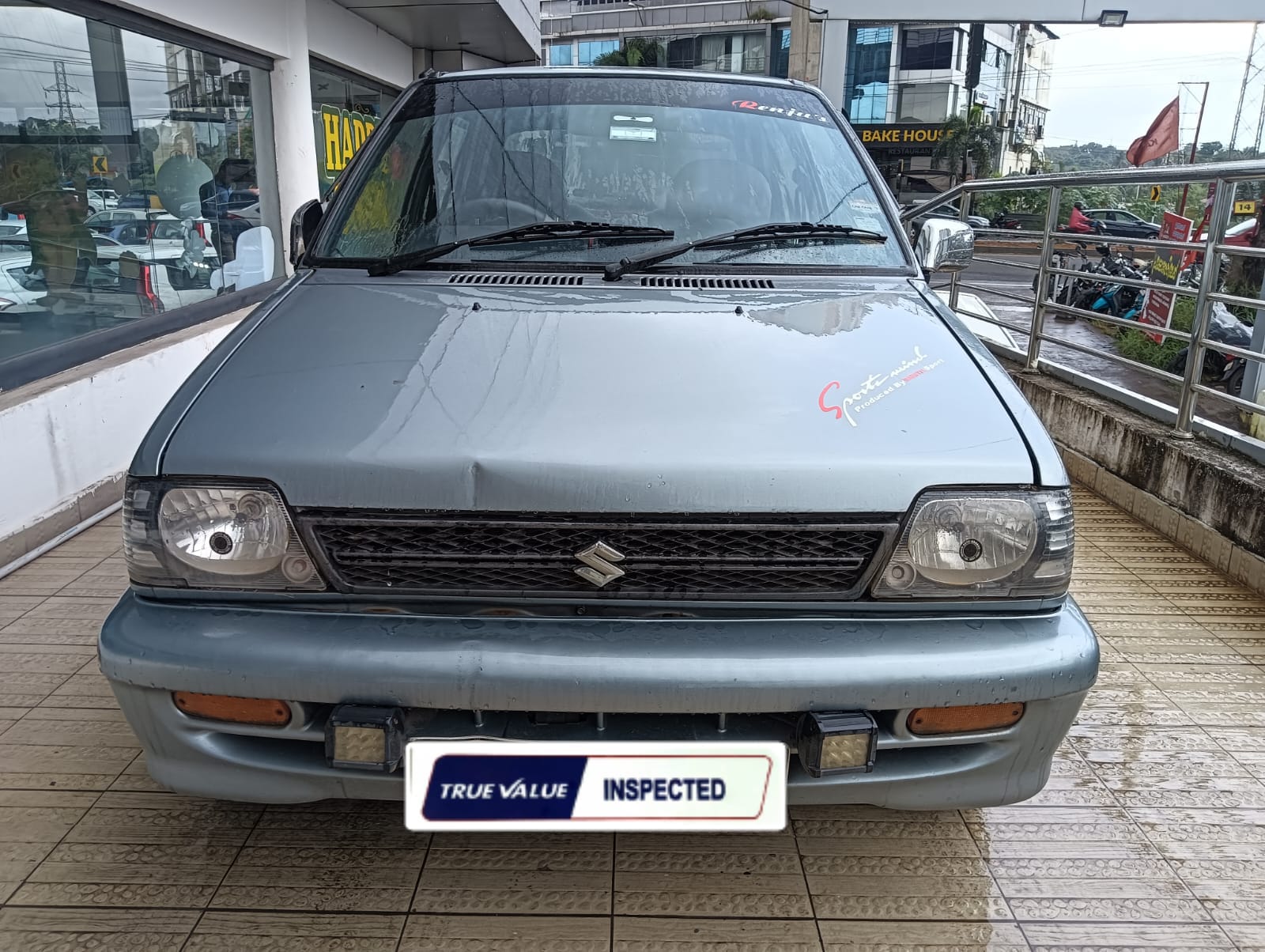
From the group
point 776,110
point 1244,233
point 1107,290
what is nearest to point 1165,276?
point 1244,233

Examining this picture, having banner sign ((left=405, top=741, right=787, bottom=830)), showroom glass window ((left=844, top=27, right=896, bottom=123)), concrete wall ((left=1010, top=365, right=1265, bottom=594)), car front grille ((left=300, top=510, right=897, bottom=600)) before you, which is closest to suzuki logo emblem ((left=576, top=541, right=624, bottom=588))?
car front grille ((left=300, top=510, right=897, bottom=600))

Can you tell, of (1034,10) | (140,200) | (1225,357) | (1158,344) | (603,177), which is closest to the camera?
(603,177)

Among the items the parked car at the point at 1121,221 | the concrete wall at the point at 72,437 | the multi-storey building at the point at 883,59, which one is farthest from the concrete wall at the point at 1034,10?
the multi-storey building at the point at 883,59

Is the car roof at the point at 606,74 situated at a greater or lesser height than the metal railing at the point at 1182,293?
greater

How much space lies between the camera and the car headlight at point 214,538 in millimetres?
1854

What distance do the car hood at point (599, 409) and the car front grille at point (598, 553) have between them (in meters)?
0.04

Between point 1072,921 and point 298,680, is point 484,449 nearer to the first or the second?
point 298,680

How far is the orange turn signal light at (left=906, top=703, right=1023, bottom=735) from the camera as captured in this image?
6.09 ft

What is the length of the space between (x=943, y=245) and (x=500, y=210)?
144 cm

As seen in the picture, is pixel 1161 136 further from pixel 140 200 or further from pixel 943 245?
pixel 140 200

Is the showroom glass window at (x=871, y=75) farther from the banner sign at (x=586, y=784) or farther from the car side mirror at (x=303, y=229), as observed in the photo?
the banner sign at (x=586, y=784)

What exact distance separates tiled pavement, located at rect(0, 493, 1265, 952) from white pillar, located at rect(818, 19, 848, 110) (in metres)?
17.0

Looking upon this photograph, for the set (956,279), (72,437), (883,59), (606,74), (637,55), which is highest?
(637,55)

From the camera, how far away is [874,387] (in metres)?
2.05
